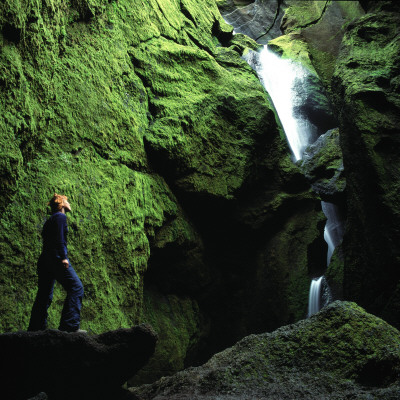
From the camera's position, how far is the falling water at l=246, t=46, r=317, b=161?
53.8ft

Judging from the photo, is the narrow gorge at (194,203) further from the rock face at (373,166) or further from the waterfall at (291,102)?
the waterfall at (291,102)

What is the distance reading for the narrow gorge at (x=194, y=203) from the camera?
4.86 m

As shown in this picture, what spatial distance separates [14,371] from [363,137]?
9.27m

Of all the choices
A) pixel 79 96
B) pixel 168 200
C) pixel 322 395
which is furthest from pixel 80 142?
pixel 322 395

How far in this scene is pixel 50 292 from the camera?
4574 mm

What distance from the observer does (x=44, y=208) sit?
5.82m

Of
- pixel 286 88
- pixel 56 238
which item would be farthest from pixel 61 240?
pixel 286 88

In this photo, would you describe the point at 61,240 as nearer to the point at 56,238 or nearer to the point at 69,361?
the point at 56,238

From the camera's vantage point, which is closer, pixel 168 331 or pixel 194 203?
pixel 168 331

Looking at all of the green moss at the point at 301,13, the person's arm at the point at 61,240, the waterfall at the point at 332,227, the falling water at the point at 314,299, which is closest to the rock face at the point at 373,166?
the falling water at the point at 314,299

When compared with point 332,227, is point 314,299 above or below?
below

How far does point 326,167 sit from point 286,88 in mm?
7054

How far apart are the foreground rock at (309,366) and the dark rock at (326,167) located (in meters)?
8.25

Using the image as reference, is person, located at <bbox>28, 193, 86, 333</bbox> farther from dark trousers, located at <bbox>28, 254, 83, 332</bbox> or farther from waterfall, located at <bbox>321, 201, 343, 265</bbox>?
waterfall, located at <bbox>321, 201, 343, 265</bbox>
